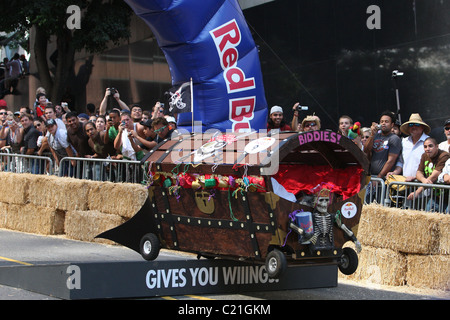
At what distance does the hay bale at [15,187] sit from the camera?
15797 millimetres

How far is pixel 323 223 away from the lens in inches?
330

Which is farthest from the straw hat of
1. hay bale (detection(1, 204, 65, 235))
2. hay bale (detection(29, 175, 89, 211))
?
hay bale (detection(1, 204, 65, 235))

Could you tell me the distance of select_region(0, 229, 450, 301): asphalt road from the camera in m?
9.57

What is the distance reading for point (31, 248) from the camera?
44.6 feet

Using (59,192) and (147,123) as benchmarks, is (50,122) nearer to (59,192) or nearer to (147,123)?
(59,192)

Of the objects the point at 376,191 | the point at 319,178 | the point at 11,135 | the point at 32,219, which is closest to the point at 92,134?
the point at 32,219

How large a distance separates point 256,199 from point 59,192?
7.64 metres

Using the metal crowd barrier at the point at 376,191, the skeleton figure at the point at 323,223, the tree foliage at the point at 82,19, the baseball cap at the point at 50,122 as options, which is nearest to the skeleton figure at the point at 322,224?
the skeleton figure at the point at 323,223

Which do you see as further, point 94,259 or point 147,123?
point 147,123

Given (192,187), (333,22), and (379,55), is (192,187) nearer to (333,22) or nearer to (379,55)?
(379,55)

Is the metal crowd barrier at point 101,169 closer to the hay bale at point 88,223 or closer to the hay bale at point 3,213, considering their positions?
the hay bale at point 88,223

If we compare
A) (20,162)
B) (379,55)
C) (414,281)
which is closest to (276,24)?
(379,55)

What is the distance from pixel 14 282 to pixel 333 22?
968 centimetres

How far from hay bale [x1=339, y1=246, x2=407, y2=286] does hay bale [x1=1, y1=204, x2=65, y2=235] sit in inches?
270
